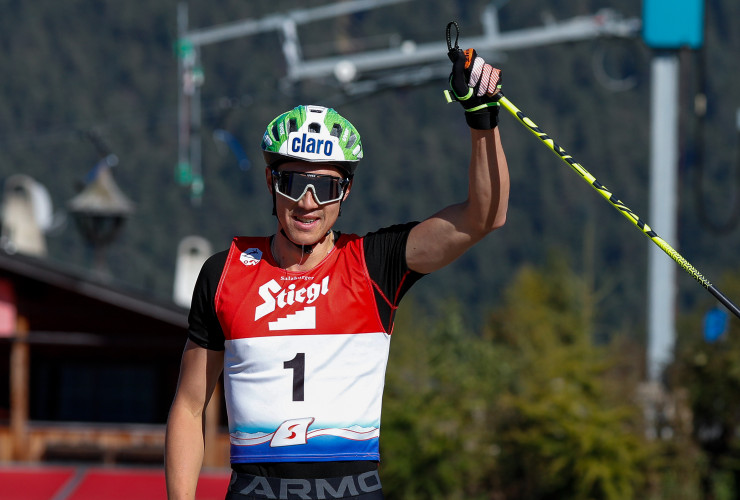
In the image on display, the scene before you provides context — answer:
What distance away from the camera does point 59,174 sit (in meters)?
138

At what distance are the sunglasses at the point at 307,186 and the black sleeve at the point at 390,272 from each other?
24 centimetres

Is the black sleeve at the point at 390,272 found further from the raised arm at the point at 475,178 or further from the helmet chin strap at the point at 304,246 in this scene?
the helmet chin strap at the point at 304,246

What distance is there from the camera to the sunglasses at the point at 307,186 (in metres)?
4.05

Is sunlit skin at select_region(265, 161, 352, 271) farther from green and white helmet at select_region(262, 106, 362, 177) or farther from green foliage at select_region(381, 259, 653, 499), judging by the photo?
green foliage at select_region(381, 259, 653, 499)

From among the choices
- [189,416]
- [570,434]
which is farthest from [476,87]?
[570,434]

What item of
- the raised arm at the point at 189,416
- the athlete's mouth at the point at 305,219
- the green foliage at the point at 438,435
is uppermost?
the athlete's mouth at the point at 305,219

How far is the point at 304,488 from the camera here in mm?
3941

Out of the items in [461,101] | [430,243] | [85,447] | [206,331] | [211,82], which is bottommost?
[85,447]

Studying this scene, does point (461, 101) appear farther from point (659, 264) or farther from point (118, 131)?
point (118, 131)

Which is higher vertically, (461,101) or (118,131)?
(118,131)

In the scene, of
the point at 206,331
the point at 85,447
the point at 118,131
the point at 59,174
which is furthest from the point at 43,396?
the point at 118,131

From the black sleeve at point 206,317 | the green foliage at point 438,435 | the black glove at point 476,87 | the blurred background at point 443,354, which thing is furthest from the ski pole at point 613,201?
the green foliage at point 438,435

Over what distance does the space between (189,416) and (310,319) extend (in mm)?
590

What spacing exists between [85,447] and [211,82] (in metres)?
139
